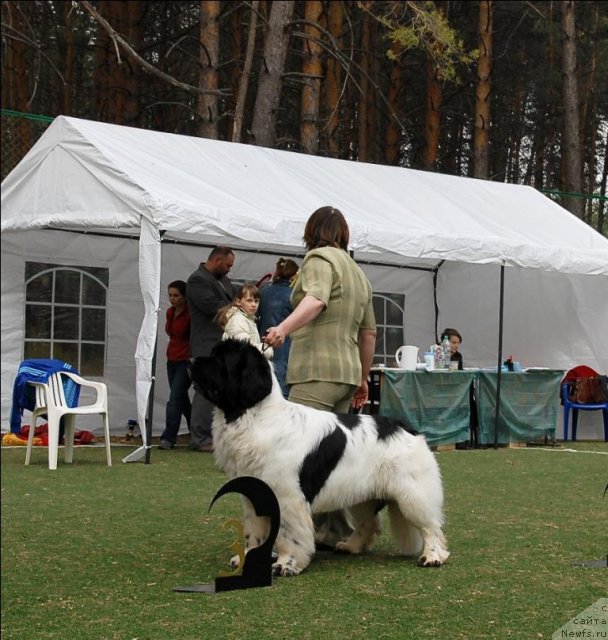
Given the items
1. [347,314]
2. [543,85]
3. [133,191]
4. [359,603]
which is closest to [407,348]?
[133,191]

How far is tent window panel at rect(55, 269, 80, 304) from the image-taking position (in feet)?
39.1

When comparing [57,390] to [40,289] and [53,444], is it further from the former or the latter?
[40,289]

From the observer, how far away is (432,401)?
1220 centimetres

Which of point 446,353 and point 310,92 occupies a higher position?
point 310,92

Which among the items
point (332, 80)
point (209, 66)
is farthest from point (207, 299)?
point (332, 80)

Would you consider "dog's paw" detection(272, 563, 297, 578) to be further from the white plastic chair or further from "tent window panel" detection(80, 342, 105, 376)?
"tent window panel" detection(80, 342, 105, 376)

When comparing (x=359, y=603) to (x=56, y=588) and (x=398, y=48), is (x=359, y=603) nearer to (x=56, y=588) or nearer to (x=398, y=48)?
(x=56, y=588)

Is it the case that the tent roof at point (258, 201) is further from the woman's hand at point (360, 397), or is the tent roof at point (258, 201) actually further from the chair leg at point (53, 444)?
the woman's hand at point (360, 397)

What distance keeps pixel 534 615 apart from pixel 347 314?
1.83 meters

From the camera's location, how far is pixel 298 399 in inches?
204

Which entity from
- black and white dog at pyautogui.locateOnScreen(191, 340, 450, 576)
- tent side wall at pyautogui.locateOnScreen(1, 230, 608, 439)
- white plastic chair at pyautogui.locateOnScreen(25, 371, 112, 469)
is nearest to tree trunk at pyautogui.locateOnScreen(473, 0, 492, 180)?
tent side wall at pyautogui.locateOnScreen(1, 230, 608, 439)

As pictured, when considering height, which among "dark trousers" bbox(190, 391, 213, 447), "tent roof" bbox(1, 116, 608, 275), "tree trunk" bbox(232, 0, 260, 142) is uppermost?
"tree trunk" bbox(232, 0, 260, 142)

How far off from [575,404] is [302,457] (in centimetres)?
1036

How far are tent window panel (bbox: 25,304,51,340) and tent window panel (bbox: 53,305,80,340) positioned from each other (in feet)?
0.33
